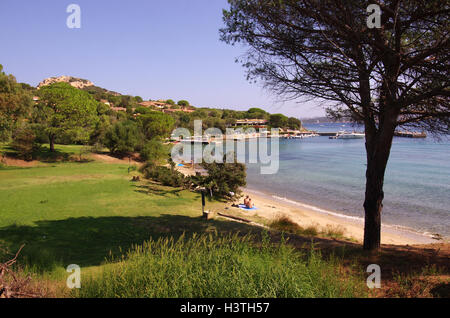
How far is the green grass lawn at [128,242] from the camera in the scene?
3.12 m

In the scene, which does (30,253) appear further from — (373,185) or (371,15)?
(371,15)

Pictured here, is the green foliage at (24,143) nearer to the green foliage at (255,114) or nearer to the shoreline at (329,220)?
the shoreline at (329,220)

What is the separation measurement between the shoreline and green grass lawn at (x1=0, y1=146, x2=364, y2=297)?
14.5 feet

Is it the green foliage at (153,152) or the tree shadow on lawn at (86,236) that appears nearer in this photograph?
the tree shadow on lawn at (86,236)

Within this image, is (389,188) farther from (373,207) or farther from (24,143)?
(24,143)

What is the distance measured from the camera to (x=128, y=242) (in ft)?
24.9

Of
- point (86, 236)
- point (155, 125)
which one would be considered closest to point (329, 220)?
point (86, 236)

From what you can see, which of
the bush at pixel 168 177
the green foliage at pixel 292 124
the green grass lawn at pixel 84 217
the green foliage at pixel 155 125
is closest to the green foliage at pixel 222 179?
the green grass lawn at pixel 84 217

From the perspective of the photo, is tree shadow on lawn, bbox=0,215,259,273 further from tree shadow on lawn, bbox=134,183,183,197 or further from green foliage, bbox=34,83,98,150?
green foliage, bbox=34,83,98,150

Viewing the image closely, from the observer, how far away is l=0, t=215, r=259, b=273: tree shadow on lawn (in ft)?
19.0

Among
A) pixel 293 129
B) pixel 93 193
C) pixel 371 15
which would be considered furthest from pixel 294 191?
pixel 293 129

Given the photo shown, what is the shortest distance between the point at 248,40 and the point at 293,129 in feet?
375

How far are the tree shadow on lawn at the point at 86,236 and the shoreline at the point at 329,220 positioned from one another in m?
5.86

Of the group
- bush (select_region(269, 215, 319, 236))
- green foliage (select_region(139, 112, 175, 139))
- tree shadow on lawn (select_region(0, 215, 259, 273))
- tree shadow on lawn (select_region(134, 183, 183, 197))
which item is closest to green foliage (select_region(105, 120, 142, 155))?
green foliage (select_region(139, 112, 175, 139))
